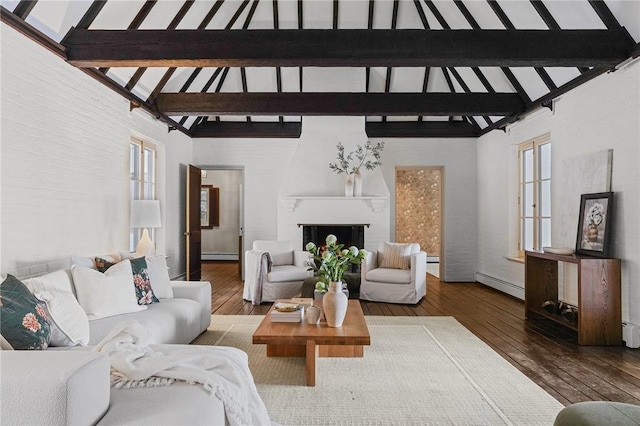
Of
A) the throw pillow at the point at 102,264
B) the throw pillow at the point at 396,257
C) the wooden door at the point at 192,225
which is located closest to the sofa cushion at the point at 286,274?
the throw pillow at the point at 396,257

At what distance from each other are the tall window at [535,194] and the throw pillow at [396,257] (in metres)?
1.85

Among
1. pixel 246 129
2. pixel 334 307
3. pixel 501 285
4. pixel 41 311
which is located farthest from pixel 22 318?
pixel 501 285

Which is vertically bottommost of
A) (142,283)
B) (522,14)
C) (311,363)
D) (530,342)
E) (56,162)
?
(530,342)

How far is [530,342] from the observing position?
3953mm

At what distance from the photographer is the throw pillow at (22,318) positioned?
205 cm

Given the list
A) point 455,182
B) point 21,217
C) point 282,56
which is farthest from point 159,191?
point 455,182

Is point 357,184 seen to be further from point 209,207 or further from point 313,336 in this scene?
point 209,207

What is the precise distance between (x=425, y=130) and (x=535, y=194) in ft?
8.28

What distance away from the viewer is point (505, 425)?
7.66 ft

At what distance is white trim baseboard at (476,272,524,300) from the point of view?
608 centimetres

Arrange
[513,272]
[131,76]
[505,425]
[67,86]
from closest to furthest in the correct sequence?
[505,425], [67,86], [131,76], [513,272]

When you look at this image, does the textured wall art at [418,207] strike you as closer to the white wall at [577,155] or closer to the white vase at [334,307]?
the white wall at [577,155]

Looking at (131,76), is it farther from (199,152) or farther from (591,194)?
(591,194)

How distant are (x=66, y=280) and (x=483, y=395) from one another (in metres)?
3.00
